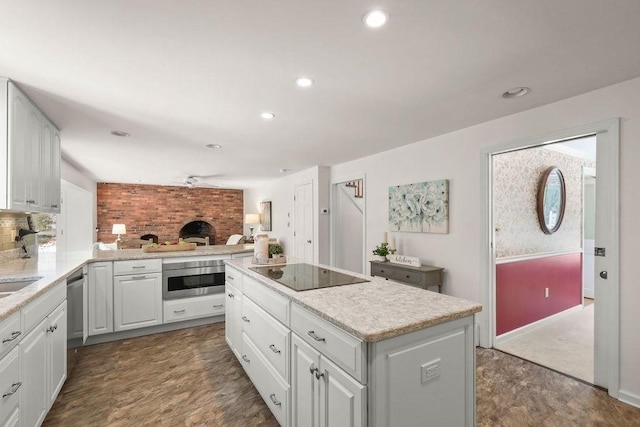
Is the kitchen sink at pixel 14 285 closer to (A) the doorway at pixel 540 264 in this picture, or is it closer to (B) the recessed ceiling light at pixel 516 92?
(B) the recessed ceiling light at pixel 516 92

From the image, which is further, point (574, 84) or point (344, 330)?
point (574, 84)

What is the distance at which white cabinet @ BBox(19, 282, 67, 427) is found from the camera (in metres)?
1.61

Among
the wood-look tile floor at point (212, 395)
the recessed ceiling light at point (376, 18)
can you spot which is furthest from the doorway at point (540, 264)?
the recessed ceiling light at point (376, 18)

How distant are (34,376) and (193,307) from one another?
1924mm

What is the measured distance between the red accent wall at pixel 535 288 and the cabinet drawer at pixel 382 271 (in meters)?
1.09

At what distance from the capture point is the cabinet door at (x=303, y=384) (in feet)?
4.68

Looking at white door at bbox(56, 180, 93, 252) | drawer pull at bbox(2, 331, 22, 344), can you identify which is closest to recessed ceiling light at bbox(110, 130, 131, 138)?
drawer pull at bbox(2, 331, 22, 344)

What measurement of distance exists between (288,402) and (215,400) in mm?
852

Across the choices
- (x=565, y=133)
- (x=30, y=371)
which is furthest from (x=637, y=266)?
(x=30, y=371)

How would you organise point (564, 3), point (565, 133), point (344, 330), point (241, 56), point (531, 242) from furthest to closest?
point (531, 242), point (565, 133), point (241, 56), point (564, 3), point (344, 330)

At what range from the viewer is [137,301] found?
11.0 feet

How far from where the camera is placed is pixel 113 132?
3.26 m

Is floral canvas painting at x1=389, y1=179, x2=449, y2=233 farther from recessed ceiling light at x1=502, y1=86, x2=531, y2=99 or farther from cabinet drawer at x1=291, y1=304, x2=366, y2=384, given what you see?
cabinet drawer at x1=291, y1=304, x2=366, y2=384

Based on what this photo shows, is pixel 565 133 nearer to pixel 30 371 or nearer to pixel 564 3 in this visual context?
pixel 564 3
